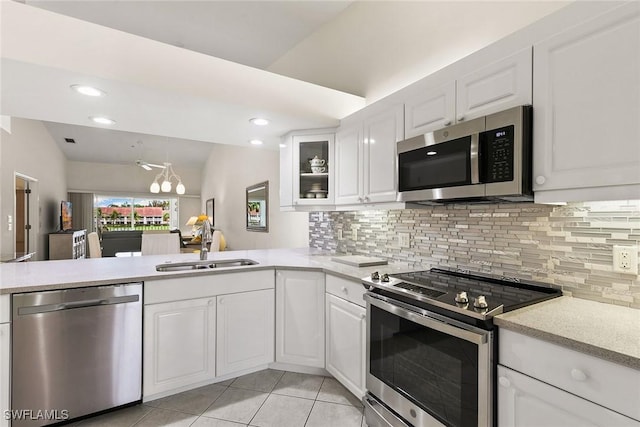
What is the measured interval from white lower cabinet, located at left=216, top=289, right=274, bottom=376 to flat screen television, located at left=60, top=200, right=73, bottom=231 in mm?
7825

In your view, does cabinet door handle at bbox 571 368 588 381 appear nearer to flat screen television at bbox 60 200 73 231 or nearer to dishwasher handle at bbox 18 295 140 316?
dishwasher handle at bbox 18 295 140 316

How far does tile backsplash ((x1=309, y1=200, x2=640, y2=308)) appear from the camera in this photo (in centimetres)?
133

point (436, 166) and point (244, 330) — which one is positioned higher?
point (436, 166)

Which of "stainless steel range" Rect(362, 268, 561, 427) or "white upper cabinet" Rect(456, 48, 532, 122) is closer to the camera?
"stainless steel range" Rect(362, 268, 561, 427)

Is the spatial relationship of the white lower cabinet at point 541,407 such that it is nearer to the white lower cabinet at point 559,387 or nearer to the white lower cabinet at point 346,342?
the white lower cabinet at point 559,387

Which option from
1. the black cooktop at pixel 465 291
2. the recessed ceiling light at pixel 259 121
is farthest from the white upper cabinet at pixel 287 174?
the black cooktop at pixel 465 291

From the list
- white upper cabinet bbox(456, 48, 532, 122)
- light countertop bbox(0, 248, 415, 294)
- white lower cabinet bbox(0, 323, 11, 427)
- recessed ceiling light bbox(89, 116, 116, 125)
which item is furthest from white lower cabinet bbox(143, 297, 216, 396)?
white upper cabinet bbox(456, 48, 532, 122)

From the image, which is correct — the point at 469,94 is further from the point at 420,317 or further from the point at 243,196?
the point at 243,196

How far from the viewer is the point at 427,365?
1.46m

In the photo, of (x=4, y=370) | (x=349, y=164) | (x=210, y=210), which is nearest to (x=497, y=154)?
(x=349, y=164)

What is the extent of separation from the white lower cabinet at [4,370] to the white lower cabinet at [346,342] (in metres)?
1.82

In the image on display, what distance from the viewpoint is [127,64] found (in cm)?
185

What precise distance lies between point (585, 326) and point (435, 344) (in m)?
0.56

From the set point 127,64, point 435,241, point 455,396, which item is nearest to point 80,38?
point 127,64
